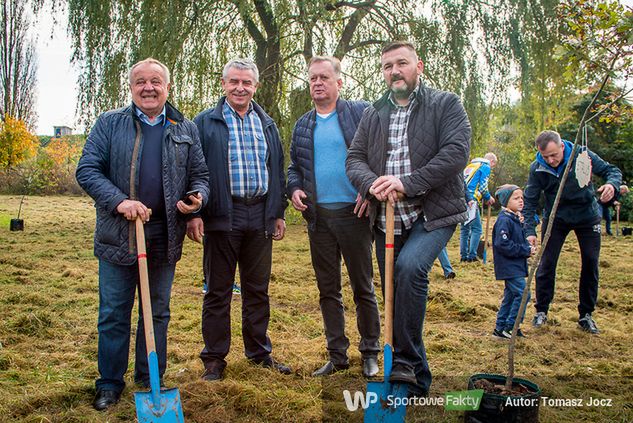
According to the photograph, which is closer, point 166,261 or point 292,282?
point 166,261

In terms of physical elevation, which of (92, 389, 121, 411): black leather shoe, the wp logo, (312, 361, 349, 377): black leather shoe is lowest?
(312, 361, 349, 377): black leather shoe

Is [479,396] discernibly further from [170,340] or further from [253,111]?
[170,340]

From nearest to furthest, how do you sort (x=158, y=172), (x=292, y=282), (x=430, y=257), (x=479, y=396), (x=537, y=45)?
(x=479, y=396) → (x=430, y=257) → (x=158, y=172) → (x=292, y=282) → (x=537, y=45)

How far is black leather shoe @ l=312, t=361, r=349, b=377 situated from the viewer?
3.72m

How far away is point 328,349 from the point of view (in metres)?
3.90

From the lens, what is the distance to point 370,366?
3.75 meters

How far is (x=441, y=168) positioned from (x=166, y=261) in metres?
1.63

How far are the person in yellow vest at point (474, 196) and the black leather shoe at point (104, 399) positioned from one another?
19.3ft

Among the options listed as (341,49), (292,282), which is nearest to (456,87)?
(341,49)

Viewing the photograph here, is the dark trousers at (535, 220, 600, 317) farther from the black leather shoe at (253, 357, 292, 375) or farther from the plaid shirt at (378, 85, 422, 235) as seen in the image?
the black leather shoe at (253, 357, 292, 375)

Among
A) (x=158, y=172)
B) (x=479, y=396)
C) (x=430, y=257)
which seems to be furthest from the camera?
(x=158, y=172)

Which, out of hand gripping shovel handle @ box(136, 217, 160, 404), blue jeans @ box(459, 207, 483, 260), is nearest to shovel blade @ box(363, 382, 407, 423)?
hand gripping shovel handle @ box(136, 217, 160, 404)

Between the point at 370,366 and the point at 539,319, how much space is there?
2.10 m

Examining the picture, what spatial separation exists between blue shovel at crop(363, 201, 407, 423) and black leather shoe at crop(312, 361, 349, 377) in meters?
0.82
